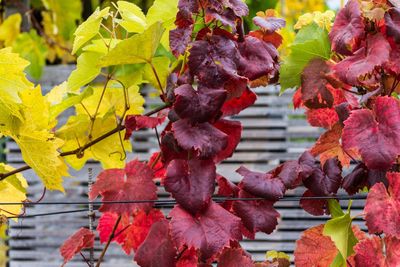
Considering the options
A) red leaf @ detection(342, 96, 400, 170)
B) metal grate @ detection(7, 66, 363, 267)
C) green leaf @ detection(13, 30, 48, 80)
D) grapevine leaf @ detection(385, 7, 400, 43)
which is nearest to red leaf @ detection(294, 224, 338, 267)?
red leaf @ detection(342, 96, 400, 170)

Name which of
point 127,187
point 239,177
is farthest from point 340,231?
point 239,177

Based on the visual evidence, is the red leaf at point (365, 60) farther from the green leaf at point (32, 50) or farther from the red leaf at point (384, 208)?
the green leaf at point (32, 50)

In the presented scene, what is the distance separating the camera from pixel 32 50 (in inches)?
119

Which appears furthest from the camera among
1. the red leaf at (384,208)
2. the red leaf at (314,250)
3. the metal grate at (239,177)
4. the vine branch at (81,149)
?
the metal grate at (239,177)

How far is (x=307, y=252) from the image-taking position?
105 cm

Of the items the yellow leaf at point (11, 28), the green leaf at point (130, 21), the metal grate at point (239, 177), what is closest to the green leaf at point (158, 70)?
the green leaf at point (130, 21)

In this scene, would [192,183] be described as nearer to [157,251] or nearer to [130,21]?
[157,251]

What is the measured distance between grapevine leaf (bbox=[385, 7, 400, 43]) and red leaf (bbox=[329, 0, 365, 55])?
0.03 meters

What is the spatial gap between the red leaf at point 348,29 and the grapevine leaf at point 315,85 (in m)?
0.05

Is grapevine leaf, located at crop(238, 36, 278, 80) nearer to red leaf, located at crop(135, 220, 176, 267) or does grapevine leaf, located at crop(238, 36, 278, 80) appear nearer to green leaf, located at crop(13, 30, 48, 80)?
red leaf, located at crop(135, 220, 176, 267)

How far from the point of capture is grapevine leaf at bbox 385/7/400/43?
99cm

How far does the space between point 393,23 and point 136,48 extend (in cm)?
32

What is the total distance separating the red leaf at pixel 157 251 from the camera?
0.99 metres

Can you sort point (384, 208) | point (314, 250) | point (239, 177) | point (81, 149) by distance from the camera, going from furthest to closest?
point (239, 177), point (81, 149), point (314, 250), point (384, 208)
